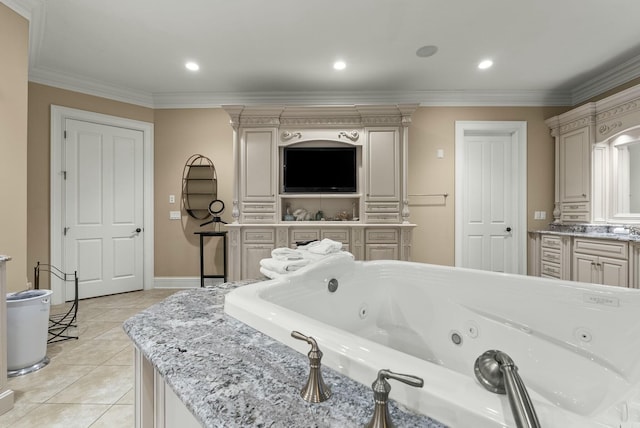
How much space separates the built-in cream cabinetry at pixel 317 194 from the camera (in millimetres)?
3199

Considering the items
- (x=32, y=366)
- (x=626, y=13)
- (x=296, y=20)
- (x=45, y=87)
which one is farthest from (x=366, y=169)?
(x=45, y=87)

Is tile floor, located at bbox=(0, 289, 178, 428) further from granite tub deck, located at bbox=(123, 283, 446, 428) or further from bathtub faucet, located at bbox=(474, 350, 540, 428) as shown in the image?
bathtub faucet, located at bbox=(474, 350, 540, 428)

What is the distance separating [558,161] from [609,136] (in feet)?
1.98

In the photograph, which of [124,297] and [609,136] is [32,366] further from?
[609,136]

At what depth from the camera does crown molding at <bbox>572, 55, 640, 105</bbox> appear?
2.88 metres

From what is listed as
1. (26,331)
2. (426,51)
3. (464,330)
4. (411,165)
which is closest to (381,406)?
(464,330)

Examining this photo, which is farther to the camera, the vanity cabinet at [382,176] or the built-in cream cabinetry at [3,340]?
the vanity cabinet at [382,176]

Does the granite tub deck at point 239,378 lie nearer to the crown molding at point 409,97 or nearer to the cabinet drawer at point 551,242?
the crown molding at point 409,97

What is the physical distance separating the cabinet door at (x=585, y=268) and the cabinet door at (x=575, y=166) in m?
0.74

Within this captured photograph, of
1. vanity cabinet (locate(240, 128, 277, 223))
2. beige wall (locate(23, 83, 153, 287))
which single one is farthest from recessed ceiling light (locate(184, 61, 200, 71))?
beige wall (locate(23, 83, 153, 287))

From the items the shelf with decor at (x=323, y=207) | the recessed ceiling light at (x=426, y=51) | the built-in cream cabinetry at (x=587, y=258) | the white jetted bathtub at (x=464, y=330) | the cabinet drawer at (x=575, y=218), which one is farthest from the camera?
the shelf with decor at (x=323, y=207)

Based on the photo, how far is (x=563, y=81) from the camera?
332 cm

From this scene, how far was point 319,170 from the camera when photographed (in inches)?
134

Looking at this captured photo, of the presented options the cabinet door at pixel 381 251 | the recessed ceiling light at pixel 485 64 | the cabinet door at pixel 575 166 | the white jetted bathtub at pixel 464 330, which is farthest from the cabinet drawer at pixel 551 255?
the white jetted bathtub at pixel 464 330
